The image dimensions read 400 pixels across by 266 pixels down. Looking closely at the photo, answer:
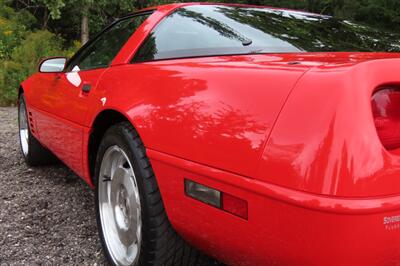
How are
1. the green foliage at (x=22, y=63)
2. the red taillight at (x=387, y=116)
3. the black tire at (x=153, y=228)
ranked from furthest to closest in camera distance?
the green foliage at (x=22, y=63)
the black tire at (x=153, y=228)
the red taillight at (x=387, y=116)

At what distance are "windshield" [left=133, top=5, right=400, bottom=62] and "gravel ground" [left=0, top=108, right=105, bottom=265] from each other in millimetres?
1189

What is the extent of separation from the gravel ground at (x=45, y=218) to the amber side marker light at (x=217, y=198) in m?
1.15

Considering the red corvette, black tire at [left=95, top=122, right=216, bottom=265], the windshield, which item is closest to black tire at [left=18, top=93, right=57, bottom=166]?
the red corvette

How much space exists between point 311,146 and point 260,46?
892 millimetres

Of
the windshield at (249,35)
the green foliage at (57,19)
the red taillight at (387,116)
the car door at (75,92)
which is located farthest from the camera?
the green foliage at (57,19)

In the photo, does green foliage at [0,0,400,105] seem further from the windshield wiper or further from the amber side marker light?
the amber side marker light

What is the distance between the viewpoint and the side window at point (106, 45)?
2855 mm

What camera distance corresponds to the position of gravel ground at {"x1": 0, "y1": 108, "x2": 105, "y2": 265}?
8.64ft

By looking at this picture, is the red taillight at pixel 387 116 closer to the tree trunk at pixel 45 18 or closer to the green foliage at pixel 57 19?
the green foliage at pixel 57 19

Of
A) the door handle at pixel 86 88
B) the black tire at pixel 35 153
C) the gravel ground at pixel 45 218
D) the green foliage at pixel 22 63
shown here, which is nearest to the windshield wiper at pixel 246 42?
the door handle at pixel 86 88

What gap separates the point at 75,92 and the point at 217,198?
5.50 ft

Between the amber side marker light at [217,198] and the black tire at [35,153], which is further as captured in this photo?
the black tire at [35,153]

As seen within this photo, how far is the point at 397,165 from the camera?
132 centimetres

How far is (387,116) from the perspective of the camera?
4.61 ft
